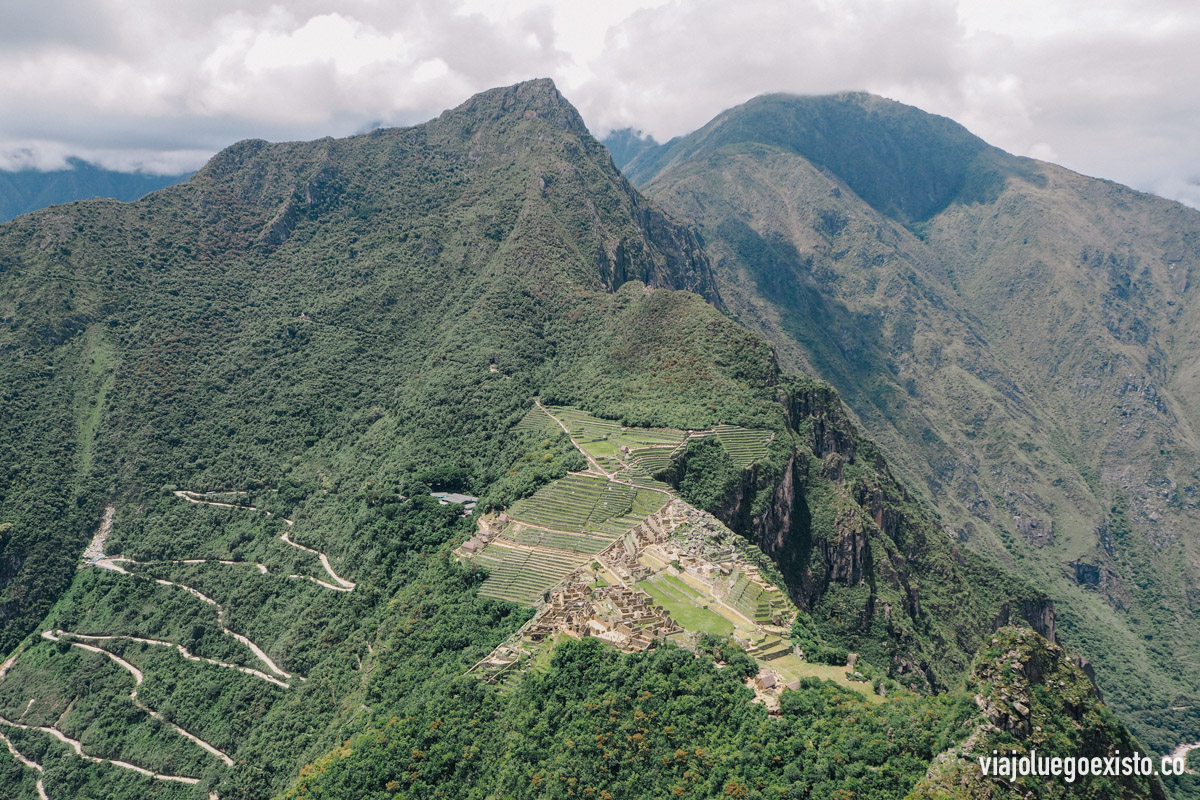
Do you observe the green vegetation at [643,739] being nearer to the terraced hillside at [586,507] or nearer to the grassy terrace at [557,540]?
the terraced hillside at [586,507]

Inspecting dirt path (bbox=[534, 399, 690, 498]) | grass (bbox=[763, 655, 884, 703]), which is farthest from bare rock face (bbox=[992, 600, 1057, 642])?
grass (bbox=[763, 655, 884, 703])

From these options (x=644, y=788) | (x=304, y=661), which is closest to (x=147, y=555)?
(x=304, y=661)

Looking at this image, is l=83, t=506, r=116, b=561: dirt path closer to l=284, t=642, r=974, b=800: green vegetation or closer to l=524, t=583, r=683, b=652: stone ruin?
l=284, t=642, r=974, b=800: green vegetation

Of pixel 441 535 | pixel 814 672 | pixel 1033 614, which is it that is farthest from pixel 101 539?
pixel 1033 614

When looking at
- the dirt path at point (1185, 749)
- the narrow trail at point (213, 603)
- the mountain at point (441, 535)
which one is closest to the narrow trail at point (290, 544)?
the mountain at point (441, 535)

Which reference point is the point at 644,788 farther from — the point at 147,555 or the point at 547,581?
the point at 147,555

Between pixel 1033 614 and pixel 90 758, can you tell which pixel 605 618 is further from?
pixel 1033 614
